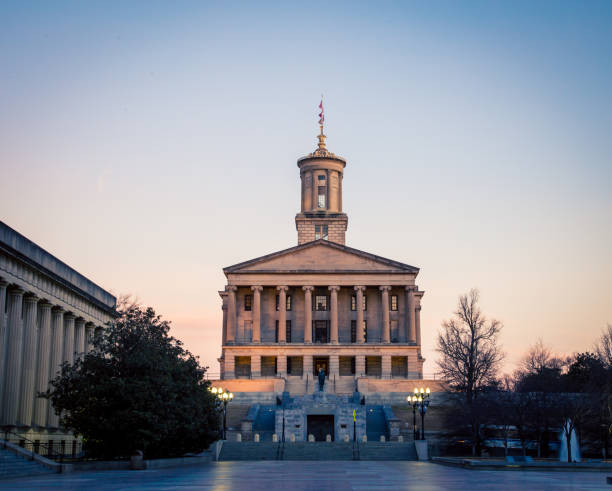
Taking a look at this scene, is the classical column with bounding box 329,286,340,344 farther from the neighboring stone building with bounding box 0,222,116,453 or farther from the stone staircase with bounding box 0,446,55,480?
the stone staircase with bounding box 0,446,55,480

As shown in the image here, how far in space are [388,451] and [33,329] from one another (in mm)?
25012

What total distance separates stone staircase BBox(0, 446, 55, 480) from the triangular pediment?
53556 mm

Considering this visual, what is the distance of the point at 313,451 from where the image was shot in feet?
182

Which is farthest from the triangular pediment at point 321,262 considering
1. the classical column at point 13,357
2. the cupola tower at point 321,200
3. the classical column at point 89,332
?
the classical column at point 13,357

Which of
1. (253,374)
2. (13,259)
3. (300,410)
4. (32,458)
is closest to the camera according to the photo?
(32,458)

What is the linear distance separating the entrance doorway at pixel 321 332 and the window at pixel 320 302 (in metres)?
1.65

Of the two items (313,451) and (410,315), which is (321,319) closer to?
(410,315)

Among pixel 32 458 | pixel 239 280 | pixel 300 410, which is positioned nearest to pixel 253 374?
pixel 239 280

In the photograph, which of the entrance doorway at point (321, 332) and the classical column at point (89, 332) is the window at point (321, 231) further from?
the classical column at point (89, 332)

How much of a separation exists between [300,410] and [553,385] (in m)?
20.5

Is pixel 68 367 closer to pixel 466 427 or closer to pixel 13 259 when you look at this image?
pixel 13 259

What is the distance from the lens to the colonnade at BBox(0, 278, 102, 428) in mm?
41875

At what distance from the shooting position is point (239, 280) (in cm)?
8731

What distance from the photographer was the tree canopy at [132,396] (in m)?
38.5
